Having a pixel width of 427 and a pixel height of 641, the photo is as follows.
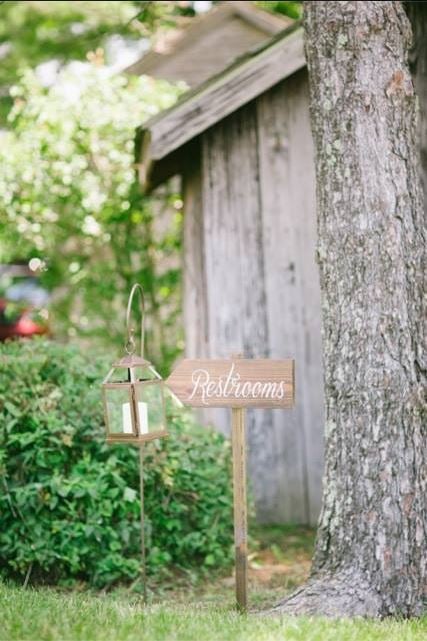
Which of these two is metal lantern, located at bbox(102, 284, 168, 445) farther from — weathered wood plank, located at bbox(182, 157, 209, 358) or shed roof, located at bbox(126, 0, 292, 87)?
shed roof, located at bbox(126, 0, 292, 87)

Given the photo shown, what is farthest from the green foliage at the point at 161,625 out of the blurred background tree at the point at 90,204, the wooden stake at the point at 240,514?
the blurred background tree at the point at 90,204

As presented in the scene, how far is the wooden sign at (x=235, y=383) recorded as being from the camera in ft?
18.7

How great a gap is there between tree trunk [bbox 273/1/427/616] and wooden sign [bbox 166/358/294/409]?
279 millimetres

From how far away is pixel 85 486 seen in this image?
664cm

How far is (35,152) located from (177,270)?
6.97 ft

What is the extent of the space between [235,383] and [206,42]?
10432 millimetres

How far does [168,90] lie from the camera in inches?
491

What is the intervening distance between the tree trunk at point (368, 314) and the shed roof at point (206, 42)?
29.5 feet

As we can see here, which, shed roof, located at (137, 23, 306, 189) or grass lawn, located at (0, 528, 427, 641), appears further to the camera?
shed roof, located at (137, 23, 306, 189)

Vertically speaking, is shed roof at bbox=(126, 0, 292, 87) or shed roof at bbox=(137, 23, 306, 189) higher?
shed roof at bbox=(126, 0, 292, 87)

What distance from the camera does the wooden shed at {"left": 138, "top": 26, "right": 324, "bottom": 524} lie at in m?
9.09

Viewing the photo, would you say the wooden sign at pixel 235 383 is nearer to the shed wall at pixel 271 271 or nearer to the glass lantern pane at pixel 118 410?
the glass lantern pane at pixel 118 410

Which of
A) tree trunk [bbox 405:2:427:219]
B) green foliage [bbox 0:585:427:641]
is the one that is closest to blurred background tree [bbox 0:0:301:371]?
tree trunk [bbox 405:2:427:219]

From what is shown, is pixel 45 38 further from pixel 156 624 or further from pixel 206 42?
pixel 156 624
